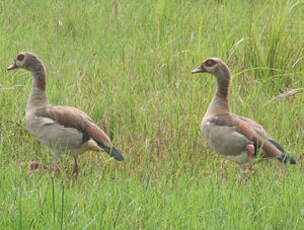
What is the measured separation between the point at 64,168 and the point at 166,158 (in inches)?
37.8

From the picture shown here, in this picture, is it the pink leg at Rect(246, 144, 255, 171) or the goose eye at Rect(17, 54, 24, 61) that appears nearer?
the pink leg at Rect(246, 144, 255, 171)

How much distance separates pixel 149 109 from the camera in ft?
20.5

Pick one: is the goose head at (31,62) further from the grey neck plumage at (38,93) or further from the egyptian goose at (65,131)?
the egyptian goose at (65,131)

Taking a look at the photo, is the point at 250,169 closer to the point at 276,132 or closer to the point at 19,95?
the point at 276,132

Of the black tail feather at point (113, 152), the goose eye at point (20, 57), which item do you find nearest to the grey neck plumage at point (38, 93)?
the goose eye at point (20, 57)

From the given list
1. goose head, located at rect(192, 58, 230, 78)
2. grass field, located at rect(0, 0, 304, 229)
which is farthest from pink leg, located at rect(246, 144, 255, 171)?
goose head, located at rect(192, 58, 230, 78)

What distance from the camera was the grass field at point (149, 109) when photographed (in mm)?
4242

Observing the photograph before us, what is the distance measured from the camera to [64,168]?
558 centimetres

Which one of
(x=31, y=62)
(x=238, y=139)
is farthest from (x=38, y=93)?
(x=238, y=139)

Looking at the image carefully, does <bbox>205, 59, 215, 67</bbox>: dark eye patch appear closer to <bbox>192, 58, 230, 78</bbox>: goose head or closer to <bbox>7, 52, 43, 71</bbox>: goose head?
<bbox>192, 58, 230, 78</bbox>: goose head

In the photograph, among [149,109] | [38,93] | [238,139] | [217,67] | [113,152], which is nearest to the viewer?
[113,152]

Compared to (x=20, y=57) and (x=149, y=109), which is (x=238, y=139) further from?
(x=20, y=57)

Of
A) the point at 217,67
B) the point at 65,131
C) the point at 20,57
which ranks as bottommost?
the point at 65,131

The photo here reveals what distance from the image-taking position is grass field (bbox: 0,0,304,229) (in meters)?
4.24
